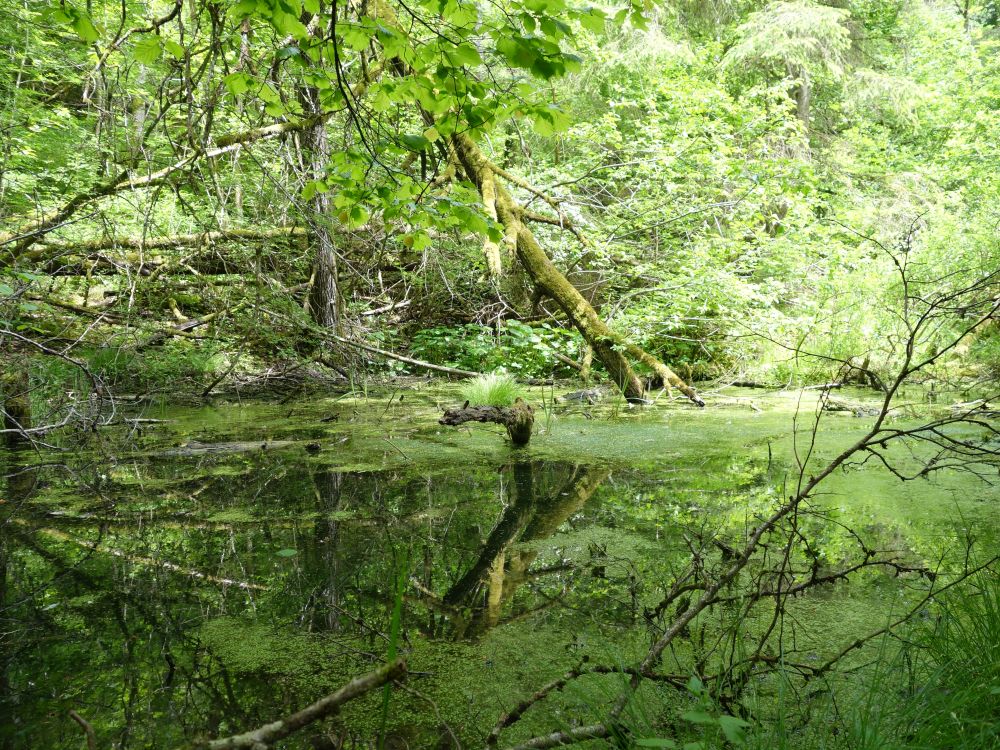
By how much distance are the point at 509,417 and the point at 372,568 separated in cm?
208

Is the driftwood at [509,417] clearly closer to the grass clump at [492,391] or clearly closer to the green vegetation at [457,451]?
the green vegetation at [457,451]

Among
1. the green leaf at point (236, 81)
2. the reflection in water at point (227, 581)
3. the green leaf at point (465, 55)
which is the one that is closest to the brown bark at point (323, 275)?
the green leaf at point (236, 81)

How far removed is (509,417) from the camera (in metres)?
4.14

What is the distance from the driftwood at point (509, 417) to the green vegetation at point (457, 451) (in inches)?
1.1

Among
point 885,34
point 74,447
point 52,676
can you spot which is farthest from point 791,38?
point 52,676

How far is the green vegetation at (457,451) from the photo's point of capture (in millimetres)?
1403

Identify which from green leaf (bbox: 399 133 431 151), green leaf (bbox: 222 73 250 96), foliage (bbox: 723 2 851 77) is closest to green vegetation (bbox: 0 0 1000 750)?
green leaf (bbox: 222 73 250 96)

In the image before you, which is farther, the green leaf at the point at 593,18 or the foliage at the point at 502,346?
the foliage at the point at 502,346

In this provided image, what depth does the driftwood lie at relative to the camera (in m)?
4.10

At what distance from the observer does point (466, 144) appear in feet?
14.9

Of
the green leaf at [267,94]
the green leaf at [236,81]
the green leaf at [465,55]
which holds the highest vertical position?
the green leaf at [267,94]

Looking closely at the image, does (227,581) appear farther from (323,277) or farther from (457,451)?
(323,277)

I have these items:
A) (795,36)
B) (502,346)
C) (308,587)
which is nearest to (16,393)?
(308,587)

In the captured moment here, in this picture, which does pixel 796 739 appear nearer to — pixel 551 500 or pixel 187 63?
pixel 551 500
